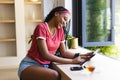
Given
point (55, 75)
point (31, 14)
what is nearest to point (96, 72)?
point (55, 75)

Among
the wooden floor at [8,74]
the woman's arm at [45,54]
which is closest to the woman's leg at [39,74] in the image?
the woman's arm at [45,54]

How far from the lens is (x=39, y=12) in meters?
5.34

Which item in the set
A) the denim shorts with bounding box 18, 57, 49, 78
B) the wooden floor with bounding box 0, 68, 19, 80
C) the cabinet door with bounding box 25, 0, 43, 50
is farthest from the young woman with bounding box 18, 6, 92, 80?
the cabinet door with bounding box 25, 0, 43, 50

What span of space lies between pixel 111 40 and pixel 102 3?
693 mm

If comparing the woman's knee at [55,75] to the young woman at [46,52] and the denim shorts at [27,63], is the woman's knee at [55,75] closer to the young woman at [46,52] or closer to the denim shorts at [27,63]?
the young woman at [46,52]

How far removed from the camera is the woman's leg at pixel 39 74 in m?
2.16

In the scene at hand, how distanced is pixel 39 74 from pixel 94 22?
2.30 meters

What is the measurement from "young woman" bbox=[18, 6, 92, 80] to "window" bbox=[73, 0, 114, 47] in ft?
4.79

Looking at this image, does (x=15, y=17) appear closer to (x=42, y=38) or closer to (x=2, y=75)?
(x=2, y=75)

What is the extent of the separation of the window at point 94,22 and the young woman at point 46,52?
4.79 feet

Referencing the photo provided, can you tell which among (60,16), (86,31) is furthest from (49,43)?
(86,31)

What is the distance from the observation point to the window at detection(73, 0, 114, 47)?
4.01 meters

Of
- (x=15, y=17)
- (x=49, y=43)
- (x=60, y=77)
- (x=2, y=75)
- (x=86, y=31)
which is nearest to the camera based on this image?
(x=60, y=77)

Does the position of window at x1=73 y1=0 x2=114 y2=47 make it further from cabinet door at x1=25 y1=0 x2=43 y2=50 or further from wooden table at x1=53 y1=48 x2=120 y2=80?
wooden table at x1=53 y1=48 x2=120 y2=80
